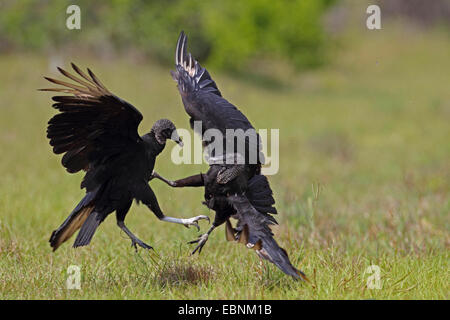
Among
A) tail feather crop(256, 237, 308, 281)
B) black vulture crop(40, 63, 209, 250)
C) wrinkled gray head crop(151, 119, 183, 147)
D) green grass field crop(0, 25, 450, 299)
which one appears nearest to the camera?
tail feather crop(256, 237, 308, 281)

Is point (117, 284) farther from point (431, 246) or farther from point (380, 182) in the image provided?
point (380, 182)

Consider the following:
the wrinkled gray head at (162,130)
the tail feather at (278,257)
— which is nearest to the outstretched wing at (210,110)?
the wrinkled gray head at (162,130)

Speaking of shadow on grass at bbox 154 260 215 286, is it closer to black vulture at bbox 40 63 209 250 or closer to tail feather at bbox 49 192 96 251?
black vulture at bbox 40 63 209 250

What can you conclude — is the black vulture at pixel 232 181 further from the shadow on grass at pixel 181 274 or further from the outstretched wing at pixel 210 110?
the shadow on grass at pixel 181 274

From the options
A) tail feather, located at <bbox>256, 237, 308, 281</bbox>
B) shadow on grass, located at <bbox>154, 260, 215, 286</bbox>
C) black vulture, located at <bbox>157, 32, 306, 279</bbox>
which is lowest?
shadow on grass, located at <bbox>154, 260, 215, 286</bbox>

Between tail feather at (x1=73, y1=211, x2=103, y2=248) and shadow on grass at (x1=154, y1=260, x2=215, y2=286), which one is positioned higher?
tail feather at (x1=73, y1=211, x2=103, y2=248)

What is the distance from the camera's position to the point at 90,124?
3.55 meters

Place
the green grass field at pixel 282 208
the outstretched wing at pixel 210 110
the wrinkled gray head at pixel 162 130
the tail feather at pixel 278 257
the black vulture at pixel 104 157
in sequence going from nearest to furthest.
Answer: the tail feather at pixel 278 257, the black vulture at pixel 104 157, the green grass field at pixel 282 208, the wrinkled gray head at pixel 162 130, the outstretched wing at pixel 210 110

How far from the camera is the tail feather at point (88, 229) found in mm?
3717

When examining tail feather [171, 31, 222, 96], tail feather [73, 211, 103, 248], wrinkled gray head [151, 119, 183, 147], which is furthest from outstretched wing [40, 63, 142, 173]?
tail feather [171, 31, 222, 96]

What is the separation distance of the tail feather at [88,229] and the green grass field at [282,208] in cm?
26

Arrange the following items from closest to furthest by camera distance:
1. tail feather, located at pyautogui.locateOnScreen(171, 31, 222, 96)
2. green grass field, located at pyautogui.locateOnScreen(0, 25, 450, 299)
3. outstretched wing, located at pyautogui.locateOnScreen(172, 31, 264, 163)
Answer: green grass field, located at pyautogui.locateOnScreen(0, 25, 450, 299)
outstretched wing, located at pyautogui.locateOnScreen(172, 31, 264, 163)
tail feather, located at pyautogui.locateOnScreen(171, 31, 222, 96)

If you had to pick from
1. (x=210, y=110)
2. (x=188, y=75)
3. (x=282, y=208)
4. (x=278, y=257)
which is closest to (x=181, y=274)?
(x=278, y=257)

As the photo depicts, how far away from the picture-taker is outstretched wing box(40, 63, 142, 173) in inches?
133
